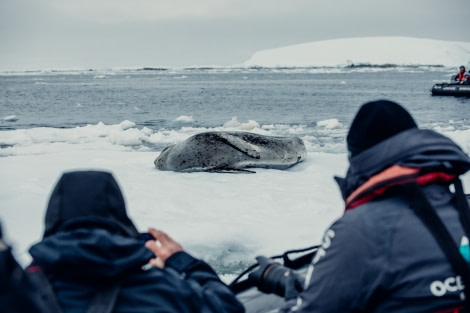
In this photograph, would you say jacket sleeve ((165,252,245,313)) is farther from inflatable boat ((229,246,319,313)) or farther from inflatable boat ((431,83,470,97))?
inflatable boat ((431,83,470,97))

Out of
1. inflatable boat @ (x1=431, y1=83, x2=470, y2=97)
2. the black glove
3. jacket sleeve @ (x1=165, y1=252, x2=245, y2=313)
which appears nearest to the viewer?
jacket sleeve @ (x1=165, y1=252, x2=245, y2=313)

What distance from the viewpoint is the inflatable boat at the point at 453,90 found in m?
20.3

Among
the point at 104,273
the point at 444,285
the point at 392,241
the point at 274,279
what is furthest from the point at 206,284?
the point at 444,285

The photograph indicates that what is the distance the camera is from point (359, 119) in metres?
1.69

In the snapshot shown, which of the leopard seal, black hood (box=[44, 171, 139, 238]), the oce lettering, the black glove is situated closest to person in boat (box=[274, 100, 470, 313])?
the oce lettering

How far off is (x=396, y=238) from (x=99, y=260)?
840mm

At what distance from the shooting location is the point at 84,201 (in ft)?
4.68

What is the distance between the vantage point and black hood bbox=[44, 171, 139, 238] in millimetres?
1424

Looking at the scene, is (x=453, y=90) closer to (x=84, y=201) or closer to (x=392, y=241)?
(x=392, y=241)

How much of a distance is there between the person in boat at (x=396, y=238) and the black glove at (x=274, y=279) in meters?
0.37

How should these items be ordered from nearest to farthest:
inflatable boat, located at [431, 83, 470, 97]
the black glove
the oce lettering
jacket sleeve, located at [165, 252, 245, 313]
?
1. the oce lettering
2. jacket sleeve, located at [165, 252, 245, 313]
3. the black glove
4. inflatable boat, located at [431, 83, 470, 97]

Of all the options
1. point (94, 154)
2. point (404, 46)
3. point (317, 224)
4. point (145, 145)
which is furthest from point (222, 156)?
point (404, 46)

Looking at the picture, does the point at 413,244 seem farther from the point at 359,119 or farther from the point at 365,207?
the point at 359,119

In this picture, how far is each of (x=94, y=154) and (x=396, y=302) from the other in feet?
20.4
